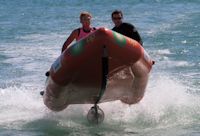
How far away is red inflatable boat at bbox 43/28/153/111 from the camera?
7352mm

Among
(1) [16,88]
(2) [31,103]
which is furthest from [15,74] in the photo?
(2) [31,103]

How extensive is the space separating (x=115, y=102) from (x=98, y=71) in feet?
6.18

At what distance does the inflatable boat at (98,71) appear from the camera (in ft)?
24.1

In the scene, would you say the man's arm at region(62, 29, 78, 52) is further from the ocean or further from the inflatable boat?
the ocean

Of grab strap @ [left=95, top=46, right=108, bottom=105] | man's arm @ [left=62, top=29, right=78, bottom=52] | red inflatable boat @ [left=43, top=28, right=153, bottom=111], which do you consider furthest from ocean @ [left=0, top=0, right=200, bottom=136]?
man's arm @ [left=62, top=29, right=78, bottom=52]

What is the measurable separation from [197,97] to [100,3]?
1812 cm

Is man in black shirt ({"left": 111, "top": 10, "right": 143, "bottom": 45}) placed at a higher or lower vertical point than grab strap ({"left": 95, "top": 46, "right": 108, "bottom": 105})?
higher

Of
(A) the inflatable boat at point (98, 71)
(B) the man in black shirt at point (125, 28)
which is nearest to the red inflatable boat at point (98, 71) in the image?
(A) the inflatable boat at point (98, 71)

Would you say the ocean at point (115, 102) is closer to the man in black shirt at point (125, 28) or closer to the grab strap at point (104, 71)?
the grab strap at point (104, 71)

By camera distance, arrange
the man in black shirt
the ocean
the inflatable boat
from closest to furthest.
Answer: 1. the inflatable boat
2. the man in black shirt
3. the ocean

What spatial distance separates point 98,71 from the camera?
303 inches

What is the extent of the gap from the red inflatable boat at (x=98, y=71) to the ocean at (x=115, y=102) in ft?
1.58

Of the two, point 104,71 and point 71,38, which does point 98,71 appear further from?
point 71,38

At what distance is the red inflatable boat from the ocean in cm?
48
